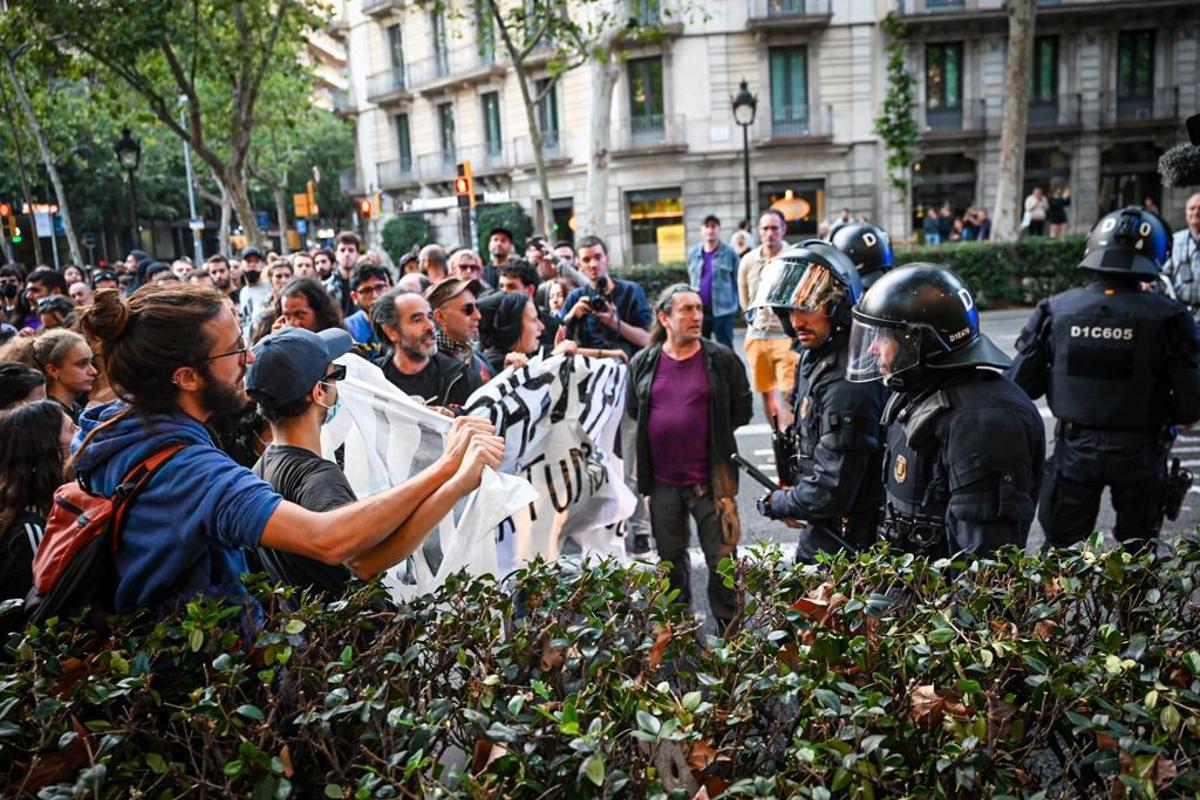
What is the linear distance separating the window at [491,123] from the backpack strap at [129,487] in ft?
113

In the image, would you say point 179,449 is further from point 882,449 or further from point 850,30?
point 850,30

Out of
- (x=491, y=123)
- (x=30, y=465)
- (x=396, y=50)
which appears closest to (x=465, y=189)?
(x=30, y=465)

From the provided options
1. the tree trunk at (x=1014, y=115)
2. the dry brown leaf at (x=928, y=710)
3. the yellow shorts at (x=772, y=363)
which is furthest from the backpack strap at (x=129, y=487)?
the tree trunk at (x=1014, y=115)

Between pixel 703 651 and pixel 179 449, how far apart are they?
130 centimetres

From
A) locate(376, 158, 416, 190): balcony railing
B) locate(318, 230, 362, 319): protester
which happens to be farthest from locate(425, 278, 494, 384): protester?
locate(376, 158, 416, 190): balcony railing

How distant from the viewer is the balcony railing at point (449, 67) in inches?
1346

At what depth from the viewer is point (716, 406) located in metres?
4.75

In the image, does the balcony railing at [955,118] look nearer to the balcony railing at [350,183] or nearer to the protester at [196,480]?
the balcony railing at [350,183]

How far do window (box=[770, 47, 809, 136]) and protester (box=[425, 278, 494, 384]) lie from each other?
26.9 m

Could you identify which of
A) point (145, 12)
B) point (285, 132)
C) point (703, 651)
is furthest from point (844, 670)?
point (285, 132)

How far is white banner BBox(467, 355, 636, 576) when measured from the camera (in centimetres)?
430

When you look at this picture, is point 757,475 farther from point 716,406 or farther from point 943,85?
point 943,85

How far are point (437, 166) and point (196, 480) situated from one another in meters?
37.2

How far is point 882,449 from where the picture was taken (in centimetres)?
395
